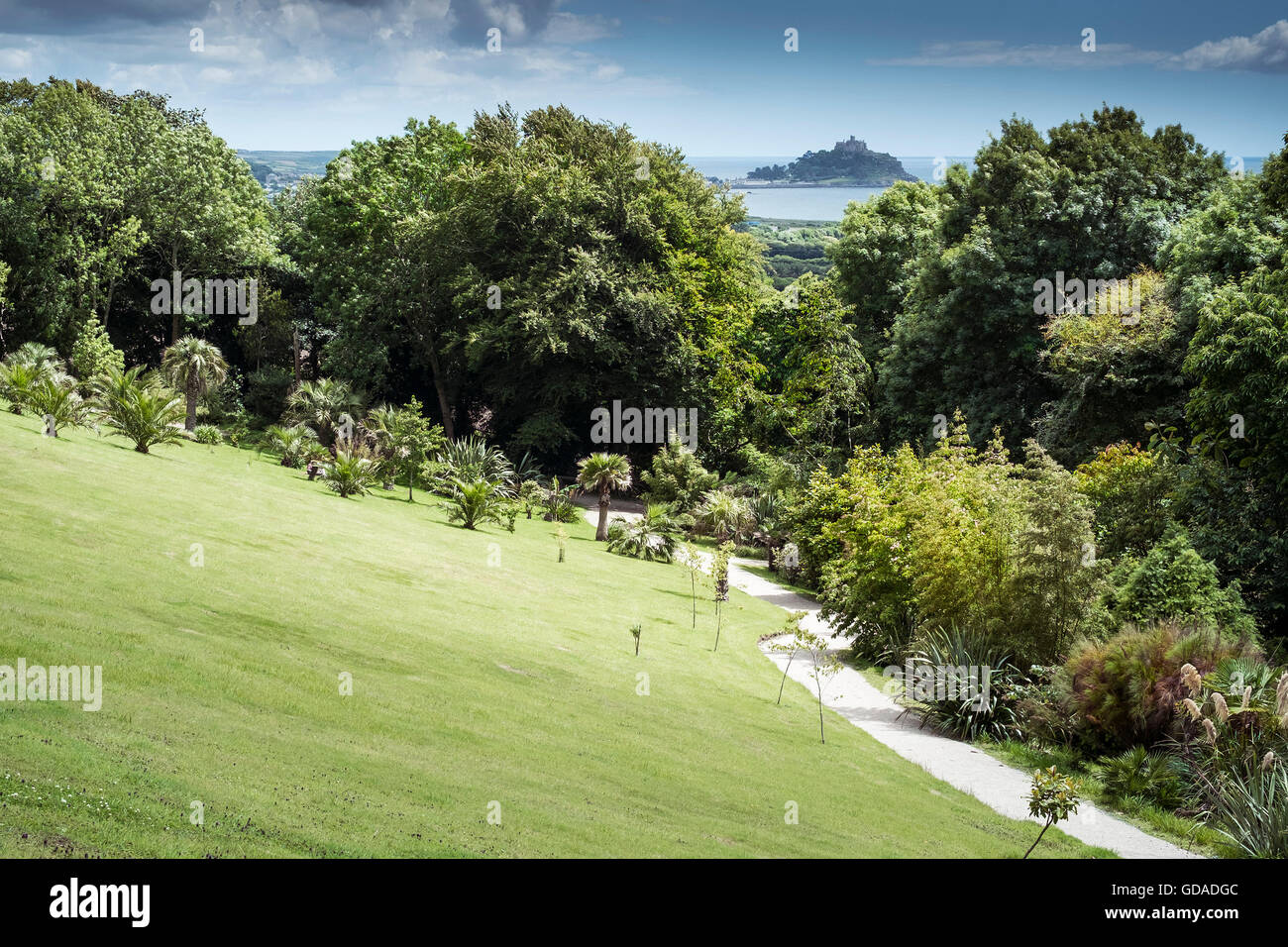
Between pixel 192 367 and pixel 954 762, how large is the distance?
76.9 ft

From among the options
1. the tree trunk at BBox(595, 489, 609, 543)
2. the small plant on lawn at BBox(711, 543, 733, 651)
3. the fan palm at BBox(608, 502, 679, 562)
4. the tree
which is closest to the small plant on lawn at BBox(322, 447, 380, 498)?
the tree

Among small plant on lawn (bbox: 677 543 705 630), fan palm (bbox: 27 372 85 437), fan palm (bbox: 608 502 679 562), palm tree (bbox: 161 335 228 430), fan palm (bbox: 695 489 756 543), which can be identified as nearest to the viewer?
fan palm (bbox: 27 372 85 437)

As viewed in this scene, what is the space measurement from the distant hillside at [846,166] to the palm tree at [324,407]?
90217 mm

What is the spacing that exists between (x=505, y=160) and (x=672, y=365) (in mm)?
8896

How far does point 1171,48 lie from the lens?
3266cm

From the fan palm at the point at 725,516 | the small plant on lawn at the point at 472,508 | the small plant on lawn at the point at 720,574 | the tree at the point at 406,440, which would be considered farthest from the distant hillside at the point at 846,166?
the small plant on lawn at the point at 720,574

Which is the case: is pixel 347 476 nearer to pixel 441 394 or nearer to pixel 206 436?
pixel 206 436

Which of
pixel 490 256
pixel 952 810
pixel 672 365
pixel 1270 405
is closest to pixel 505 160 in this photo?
pixel 490 256

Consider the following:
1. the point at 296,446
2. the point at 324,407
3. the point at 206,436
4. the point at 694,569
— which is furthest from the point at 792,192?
the point at 694,569

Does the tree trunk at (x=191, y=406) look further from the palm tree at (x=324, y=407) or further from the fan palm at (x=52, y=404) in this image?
the fan palm at (x=52, y=404)

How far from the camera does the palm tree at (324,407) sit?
32.8 m

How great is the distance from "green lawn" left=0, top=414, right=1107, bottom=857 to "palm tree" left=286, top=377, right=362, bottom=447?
567 inches

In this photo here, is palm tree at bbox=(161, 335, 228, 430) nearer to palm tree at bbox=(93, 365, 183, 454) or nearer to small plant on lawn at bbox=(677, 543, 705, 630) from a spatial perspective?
palm tree at bbox=(93, 365, 183, 454)

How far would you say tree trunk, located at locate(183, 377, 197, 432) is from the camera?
29.5m
